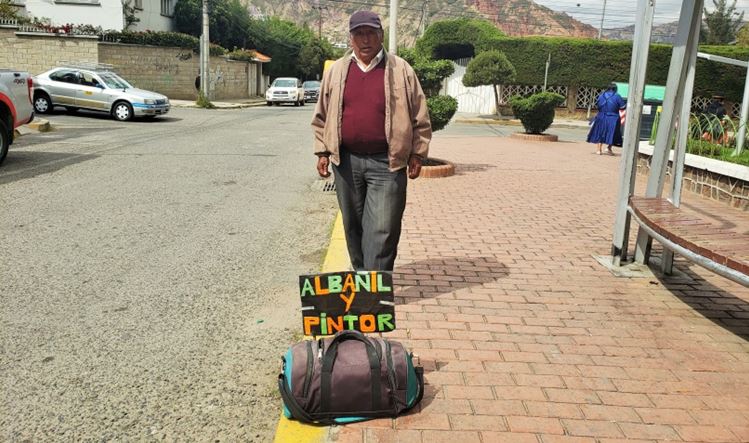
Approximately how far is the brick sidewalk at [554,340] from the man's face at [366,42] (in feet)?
5.43

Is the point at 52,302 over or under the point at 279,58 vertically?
under

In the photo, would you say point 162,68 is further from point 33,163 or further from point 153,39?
point 33,163

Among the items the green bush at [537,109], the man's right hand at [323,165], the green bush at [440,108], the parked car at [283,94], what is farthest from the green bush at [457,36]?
the man's right hand at [323,165]

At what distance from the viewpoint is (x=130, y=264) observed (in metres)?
5.48

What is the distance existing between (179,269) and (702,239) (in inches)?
151

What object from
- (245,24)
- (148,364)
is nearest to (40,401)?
(148,364)

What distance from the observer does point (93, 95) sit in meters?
19.9

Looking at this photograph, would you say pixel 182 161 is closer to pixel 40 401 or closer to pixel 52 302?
pixel 52 302

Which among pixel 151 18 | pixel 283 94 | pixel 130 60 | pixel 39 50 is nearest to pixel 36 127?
pixel 39 50

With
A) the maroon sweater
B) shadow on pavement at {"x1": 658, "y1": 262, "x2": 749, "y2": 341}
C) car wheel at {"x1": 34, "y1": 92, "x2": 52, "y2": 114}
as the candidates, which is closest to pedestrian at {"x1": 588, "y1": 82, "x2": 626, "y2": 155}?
shadow on pavement at {"x1": 658, "y1": 262, "x2": 749, "y2": 341}

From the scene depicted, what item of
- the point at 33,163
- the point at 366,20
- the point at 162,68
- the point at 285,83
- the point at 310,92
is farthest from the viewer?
the point at 310,92

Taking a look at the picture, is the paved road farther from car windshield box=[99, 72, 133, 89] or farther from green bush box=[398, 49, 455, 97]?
car windshield box=[99, 72, 133, 89]

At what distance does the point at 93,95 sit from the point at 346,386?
19388 mm

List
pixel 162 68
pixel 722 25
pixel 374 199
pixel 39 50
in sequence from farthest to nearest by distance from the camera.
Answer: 1. pixel 722 25
2. pixel 162 68
3. pixel 39 50
4. pixel 374 199
